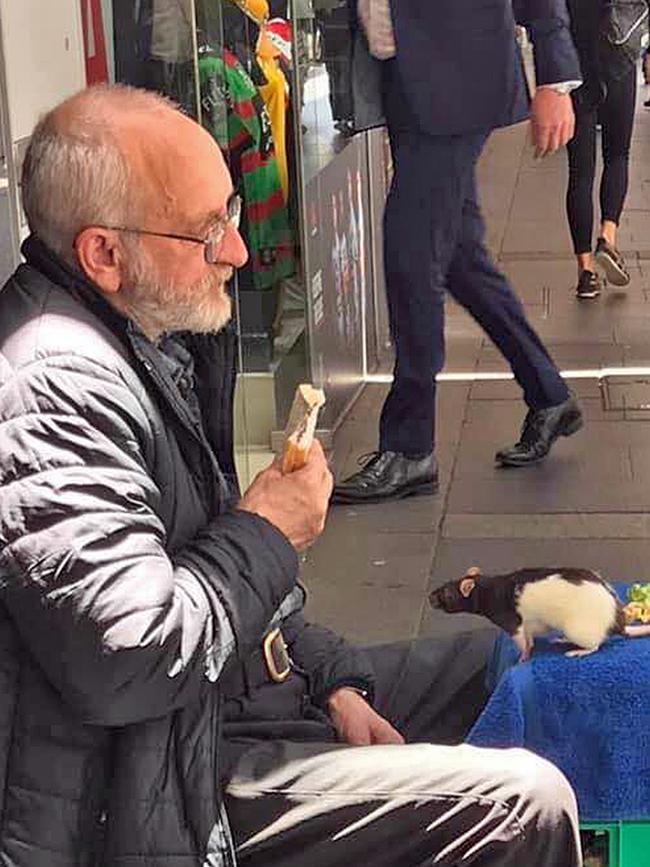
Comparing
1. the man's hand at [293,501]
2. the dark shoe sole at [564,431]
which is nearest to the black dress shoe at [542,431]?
the dark shoe sole at [564,431]

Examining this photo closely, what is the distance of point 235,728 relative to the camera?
237 centimetres

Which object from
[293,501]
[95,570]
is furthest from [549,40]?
[95,570]

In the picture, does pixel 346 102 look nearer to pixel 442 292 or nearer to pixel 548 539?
pixel 442 292

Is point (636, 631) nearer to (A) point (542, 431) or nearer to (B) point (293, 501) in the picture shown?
(B) point (293, 501)

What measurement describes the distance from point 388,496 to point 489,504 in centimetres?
30

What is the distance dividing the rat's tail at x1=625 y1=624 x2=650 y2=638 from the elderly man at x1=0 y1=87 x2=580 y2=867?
21.1 inches

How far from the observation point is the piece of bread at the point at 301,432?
2287mm

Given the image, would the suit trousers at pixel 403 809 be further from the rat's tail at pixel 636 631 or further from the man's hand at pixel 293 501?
the rat's tail at pixel 636 631

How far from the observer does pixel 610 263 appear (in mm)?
7941

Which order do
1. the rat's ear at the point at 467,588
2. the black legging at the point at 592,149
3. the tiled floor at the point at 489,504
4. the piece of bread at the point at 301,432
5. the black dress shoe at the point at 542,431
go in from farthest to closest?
the black legging at the point at 592,149, the black dress shoe at the point at 542,431, the tiled floor at the point at 489,504, the rat's ear at the point at 467,588, the piece of bread at the point at 301,432

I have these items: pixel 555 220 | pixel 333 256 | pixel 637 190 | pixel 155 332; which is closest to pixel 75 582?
pixel 155 332

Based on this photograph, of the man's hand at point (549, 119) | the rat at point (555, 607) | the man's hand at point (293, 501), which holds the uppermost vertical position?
the man's hand at point (293, 501)

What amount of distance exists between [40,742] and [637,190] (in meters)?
10.1

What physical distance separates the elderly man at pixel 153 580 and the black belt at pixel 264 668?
1cm
